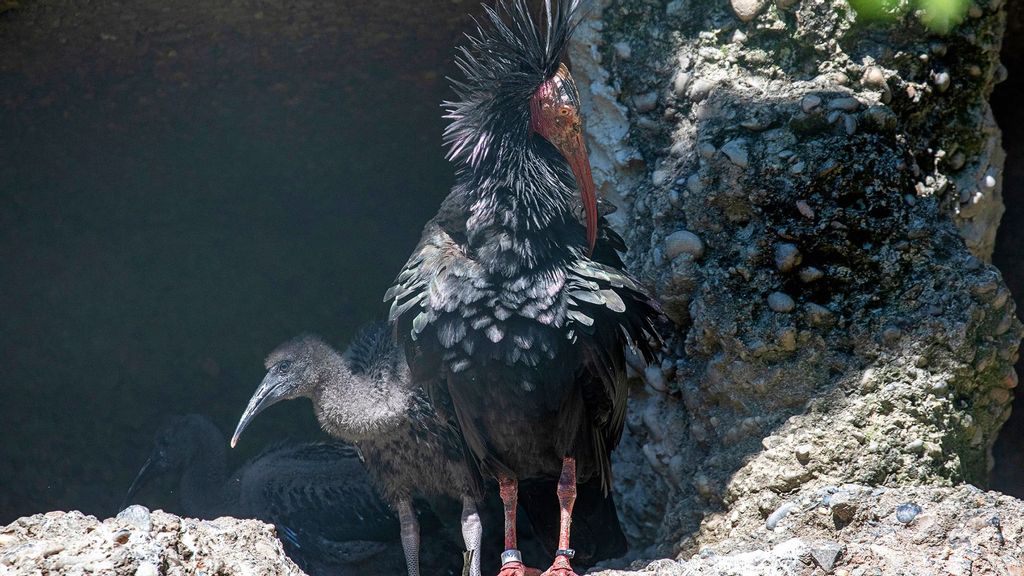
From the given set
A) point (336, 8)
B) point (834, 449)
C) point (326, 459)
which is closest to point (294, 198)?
point (336, 8)

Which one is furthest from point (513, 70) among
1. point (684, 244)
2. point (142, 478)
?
point (142, 478)

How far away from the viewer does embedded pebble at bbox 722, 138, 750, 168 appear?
156 inches

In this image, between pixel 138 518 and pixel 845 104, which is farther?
pixel 845 104

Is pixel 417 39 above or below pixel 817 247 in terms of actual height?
above

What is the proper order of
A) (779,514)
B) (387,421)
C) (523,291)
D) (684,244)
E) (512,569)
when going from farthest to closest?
(684,244) → (387,421) → (512,569) → (523,291) → (779,514)

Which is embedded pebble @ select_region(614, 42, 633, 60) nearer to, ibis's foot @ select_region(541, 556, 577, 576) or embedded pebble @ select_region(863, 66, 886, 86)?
embedded pebble @ select_region(863, 66, 886, 86)

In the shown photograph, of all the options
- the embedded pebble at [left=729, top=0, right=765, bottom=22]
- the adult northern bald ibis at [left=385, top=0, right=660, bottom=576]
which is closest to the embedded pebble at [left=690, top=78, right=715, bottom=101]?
the embedded pebble at [left=729, top=0, right=765, bottom=22]

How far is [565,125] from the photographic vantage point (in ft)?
12.3

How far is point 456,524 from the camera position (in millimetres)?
5012

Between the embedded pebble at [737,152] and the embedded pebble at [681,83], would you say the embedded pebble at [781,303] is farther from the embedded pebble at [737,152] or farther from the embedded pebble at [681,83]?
the embedded pebble at [681,83]

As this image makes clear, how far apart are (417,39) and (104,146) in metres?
1.85

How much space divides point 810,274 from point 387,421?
5.88 feet

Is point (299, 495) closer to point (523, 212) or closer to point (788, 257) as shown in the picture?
point (523, 212)

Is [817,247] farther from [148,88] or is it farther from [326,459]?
[148,88]
